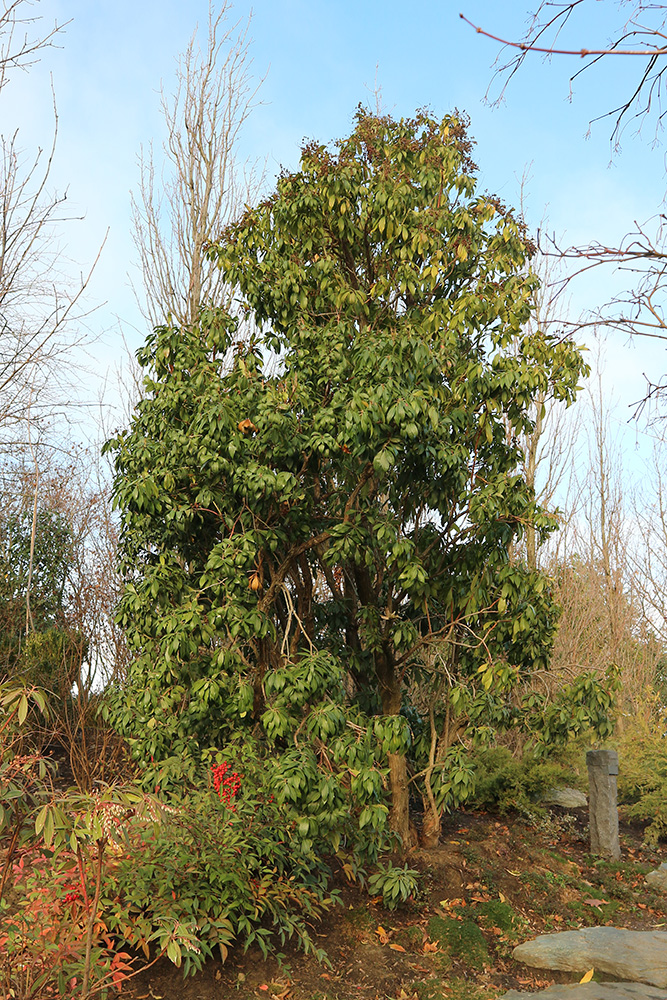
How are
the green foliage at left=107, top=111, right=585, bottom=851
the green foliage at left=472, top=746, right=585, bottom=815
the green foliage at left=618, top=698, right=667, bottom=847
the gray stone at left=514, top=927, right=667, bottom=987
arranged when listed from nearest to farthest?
the gray stone at left=514, top=927, right=667, bottom=987
the green foliage at left=107, top=111, right=585, bottom=851
the green foliage at left=472, top=746, right=585, bottom=815
the green foliage at left=618, top=698, right=667, bottom=847

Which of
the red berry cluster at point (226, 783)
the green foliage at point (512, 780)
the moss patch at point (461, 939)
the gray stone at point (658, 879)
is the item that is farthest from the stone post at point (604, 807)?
the red berry cluster at point (226, 783)

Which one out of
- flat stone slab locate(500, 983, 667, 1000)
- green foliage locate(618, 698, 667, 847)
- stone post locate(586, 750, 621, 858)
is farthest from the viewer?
green foliage locate(618, 698, 667, 847)

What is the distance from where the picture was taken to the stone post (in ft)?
24.6

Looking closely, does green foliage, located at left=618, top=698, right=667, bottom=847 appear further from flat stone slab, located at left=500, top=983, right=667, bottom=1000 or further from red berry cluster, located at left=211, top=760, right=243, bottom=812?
red berry cluster, located at left=211, top=760, right=243, bottom=812

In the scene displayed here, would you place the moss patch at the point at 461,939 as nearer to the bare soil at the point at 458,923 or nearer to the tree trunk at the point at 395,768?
the bare soil at the point at 458,923

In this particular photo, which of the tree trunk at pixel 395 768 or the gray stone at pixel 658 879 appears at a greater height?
the tree trunk at pixel 395 768

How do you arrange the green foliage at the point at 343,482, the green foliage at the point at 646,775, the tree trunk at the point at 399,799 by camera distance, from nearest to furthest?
1. the green foliage at the point at 343,482
2. the tree trunk at the point at 399,799
3. the green foliage at the point at 646,775

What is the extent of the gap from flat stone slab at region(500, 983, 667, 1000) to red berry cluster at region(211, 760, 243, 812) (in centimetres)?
191

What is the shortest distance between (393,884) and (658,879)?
3.08 m

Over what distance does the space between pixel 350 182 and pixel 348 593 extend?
317 cm

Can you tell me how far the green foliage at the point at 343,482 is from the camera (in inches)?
201

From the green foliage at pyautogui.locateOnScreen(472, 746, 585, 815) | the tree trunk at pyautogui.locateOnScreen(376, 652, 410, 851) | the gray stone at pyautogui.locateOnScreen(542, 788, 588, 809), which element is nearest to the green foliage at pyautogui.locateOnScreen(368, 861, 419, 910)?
the tree trunk at pyautogui.locateOnScreen(376, 652, 410, 851)

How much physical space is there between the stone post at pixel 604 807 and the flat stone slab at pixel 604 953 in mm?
2089

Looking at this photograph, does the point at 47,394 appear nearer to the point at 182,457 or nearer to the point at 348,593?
the point at 182,457
